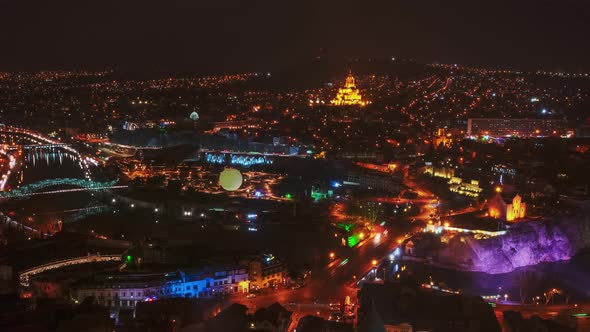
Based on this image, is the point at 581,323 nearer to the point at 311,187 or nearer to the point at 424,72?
the point at 311,187

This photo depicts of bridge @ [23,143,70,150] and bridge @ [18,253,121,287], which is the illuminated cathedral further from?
bridge @ [18,253,121,287]

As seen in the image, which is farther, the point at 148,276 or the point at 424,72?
the point at 424,72

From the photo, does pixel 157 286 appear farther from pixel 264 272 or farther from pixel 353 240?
pixel 353 240

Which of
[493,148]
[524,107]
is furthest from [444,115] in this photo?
[493,148]

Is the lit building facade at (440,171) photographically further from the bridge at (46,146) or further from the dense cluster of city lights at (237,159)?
the bridge at (46,146)

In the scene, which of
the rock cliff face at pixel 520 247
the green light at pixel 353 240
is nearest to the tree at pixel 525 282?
the rock cliff face at pixel 520 247
